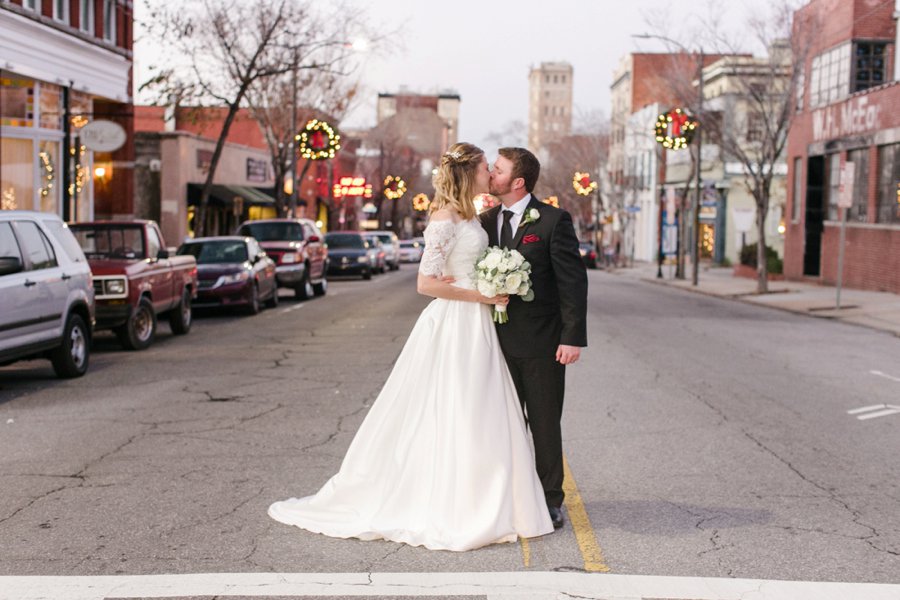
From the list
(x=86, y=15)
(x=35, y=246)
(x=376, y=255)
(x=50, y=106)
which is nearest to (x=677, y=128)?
(x=376, y=255)

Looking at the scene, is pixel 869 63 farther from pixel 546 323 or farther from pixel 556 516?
pixel 556 516

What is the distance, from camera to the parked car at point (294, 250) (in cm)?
2808

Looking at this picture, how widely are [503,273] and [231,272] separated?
17.7 metres

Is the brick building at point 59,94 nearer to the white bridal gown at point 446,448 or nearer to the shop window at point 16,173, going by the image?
the shop window at point 16,173

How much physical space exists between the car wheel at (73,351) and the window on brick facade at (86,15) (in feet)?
55.9

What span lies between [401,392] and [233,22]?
31.0m

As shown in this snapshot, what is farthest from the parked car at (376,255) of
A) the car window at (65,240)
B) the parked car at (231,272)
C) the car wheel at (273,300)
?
the car window at (65,240)

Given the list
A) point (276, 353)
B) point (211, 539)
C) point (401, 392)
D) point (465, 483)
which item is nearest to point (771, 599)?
point (465, 483)

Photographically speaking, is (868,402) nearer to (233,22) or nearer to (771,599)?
(771,599)

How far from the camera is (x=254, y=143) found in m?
66.8

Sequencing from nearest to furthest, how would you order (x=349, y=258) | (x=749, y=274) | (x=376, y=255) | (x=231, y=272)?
(x=231, y=272) → (x=349, y=258) → (x=749, y=274) → (x=376, y=255)

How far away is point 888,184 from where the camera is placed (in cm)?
3353

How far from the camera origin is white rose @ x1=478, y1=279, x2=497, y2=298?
20.2 feet

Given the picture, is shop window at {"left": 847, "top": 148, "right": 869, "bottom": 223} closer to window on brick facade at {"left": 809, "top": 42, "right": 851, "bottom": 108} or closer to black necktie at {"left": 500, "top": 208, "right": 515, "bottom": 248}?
window on brick facade at {"left": 809, "top": 42, "right": 851, "bottom": 108}
